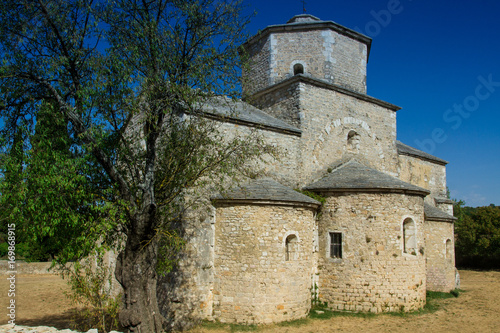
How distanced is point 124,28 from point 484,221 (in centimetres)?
3039

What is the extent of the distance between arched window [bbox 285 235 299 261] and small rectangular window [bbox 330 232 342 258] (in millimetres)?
1859

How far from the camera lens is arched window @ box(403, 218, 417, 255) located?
1181 cm

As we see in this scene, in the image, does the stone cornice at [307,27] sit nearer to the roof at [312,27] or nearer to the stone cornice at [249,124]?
the roof at [312,27]

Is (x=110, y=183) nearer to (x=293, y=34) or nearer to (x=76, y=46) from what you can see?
(x=76, y=46)

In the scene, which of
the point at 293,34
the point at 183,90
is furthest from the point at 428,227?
the point at 183,90

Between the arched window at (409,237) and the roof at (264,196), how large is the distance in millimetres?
3243

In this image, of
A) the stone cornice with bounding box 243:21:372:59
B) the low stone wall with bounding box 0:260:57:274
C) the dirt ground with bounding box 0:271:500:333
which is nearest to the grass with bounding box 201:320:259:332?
the dirt ground with bounding box 0:271:500:333

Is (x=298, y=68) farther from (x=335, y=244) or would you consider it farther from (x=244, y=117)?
(x=335, y=244)

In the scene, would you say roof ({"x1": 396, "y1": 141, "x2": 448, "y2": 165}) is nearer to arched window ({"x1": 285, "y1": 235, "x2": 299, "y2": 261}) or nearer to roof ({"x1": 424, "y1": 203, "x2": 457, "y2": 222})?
roof ({"x1": 424, "y1": 203, "x2": 457, "y2": 222})

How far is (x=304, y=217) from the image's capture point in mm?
10945

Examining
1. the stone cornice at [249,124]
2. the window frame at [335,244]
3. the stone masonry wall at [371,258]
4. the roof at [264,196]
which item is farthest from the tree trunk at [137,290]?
the window frame at [335,244]

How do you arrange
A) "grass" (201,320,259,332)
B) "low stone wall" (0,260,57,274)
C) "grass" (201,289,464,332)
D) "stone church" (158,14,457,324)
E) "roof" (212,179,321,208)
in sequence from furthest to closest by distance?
"low stone wall" (0,260,57,274)
"roof" (212,179,321,208)
"stone church" (158,14,457,324)
"grass" (201,289,464,332)
"grass" (201,320,259,332)

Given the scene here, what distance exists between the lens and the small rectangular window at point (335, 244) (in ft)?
38.6

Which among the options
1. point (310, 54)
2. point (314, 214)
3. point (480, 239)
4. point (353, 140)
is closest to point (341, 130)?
point (353, 140)
